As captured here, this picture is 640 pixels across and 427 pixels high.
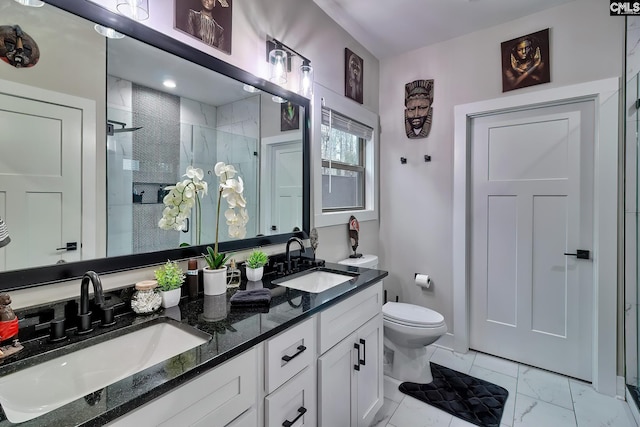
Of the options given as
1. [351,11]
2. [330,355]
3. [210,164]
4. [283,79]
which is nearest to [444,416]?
[330,355]

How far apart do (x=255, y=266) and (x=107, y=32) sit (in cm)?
115

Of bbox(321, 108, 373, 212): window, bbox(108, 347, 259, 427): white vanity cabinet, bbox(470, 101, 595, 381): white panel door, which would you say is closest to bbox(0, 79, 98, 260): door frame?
bbox(108, 347, 259, 427): white vanity cabinet

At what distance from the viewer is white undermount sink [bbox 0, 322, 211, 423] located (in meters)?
0.72

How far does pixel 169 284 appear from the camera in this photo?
1.17 meters

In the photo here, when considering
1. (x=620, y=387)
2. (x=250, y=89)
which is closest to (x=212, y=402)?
(x=250, y=89)

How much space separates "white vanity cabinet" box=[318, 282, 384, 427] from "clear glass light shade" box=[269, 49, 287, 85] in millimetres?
1335

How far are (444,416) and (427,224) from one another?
1.49m

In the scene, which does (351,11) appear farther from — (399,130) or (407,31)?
(399,130)

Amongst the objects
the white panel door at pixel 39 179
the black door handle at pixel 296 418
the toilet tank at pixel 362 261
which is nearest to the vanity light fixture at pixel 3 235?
the white panel door at pixel 39 179

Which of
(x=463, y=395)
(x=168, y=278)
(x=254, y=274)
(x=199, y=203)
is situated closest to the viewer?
(x=168, y=278)

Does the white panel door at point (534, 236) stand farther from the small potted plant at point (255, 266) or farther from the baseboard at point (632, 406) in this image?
the small potted plant at point (255, 266)

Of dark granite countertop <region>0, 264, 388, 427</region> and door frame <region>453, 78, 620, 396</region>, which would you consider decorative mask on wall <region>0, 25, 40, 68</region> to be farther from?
door frame <region>453, 78, 620, 396</region>

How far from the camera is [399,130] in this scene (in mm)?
2889

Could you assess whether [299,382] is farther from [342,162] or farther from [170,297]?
[342,162]
